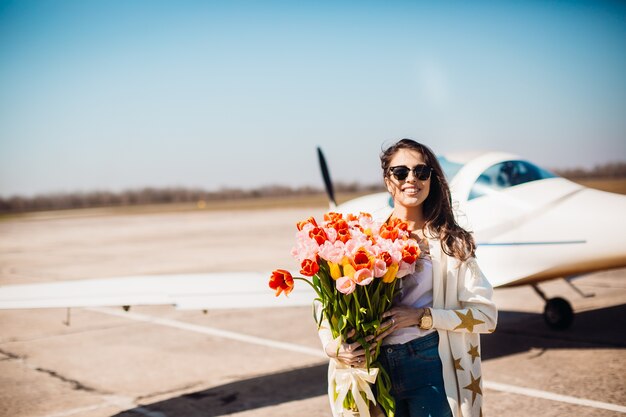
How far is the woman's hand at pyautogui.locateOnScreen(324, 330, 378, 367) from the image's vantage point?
7.28 ft

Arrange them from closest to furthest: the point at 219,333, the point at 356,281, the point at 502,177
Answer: the point at 356,281
the point at 502,177
the point at 219,333

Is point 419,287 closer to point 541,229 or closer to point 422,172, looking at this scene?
point 422,172

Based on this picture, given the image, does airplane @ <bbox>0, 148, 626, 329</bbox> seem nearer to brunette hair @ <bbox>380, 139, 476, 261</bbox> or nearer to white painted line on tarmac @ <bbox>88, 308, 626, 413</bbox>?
white painted line on tarmac @ <bbox>88, 308, 626, 413</bbox>

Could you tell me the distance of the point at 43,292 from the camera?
538cm

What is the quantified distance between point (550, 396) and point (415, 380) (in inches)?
123

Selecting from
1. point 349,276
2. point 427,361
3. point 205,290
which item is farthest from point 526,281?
point 349,276

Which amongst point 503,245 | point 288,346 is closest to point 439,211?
point 503,245

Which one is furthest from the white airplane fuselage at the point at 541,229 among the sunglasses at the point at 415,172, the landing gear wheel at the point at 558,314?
the sunglasses at the point at 415,172

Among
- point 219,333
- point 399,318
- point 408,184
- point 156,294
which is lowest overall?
point 219,333

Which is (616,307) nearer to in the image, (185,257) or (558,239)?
(558,239)

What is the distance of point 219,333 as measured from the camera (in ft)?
26.2

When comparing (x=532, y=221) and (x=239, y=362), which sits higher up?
(x=532, y=221)

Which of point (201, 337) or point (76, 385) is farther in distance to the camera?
point (201, 337)

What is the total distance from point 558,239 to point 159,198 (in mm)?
132437
